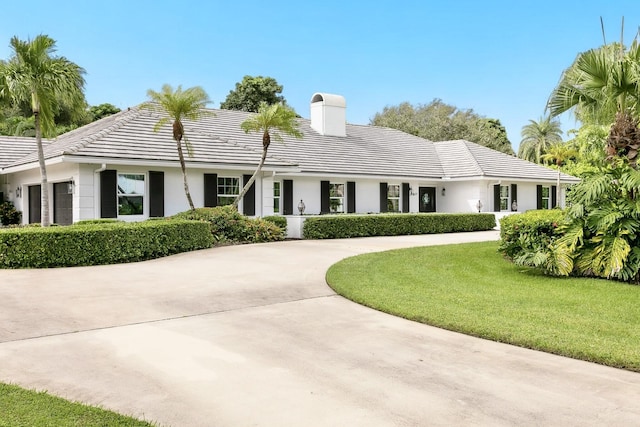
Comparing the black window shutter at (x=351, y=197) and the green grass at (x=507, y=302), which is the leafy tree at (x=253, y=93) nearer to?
the black window shutter at (x=351, y=197)

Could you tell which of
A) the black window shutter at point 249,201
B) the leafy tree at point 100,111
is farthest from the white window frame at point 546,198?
the leafy tree at point 100,111

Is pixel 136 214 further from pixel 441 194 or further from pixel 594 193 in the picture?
pixel 441 194

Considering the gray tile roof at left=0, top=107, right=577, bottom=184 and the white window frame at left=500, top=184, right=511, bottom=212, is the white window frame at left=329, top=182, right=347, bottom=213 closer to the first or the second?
the gray tile roof at left=0, top=107, right=577, bottom=184

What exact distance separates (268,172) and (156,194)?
4510mm

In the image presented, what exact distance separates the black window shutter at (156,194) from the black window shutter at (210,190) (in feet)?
5.46

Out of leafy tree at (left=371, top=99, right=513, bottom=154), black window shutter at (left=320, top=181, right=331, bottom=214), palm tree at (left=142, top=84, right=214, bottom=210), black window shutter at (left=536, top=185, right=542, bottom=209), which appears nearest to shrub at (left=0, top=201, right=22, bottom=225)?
palm tree at (left=142, top=84, right=214, bottom=210)

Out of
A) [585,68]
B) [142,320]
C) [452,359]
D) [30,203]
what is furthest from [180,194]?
[452,359]

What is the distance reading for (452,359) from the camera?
5.16m

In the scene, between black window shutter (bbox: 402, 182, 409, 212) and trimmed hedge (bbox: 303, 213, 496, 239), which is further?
black window shutter (bbox: 402, 182, 409, 212)

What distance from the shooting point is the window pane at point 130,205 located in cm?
1727

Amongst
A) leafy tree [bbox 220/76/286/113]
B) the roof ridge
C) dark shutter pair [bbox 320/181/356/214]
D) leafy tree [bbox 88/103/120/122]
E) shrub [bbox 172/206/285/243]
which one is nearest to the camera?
the roof ridge

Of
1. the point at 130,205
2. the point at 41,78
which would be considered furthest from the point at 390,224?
the point at 41,78

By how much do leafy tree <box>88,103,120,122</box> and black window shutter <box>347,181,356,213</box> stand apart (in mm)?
30000

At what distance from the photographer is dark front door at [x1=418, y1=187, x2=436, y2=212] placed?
28.4m
